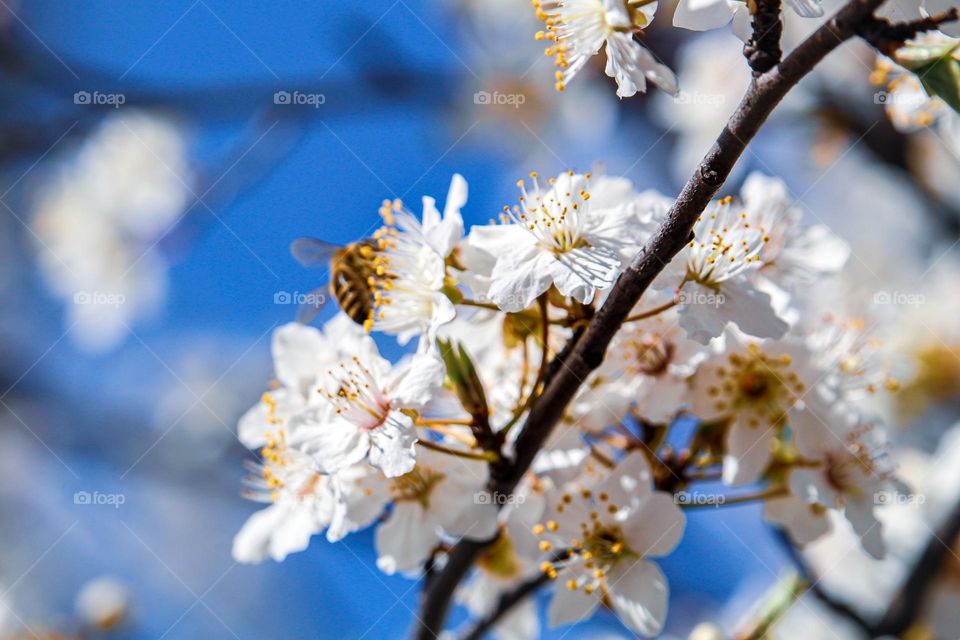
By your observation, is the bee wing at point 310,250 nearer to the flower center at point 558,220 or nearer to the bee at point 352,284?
the bee at point 352,284

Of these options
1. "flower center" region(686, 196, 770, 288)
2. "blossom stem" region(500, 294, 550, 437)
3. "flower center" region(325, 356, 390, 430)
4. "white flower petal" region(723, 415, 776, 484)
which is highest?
"flower center" region(686, 196, 770, 288)

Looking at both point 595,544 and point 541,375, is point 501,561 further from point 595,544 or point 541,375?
point 541,375

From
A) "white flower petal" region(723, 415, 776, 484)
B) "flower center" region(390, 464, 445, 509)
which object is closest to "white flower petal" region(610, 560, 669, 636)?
"white flower petal" region(723, 415, 776, 484)

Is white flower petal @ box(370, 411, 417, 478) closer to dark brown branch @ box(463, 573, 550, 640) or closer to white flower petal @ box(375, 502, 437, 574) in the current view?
white flower petal @ box(375, 502, 437, 574)

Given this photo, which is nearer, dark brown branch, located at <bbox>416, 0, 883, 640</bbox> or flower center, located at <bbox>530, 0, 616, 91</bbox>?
dark brown branch, located at <bbox>416, 0, 883, 640</bbox>

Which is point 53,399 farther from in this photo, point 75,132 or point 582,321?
point 582,321

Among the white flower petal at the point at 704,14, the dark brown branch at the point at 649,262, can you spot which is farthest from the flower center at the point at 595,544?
the white flower petal at the point at 704,14

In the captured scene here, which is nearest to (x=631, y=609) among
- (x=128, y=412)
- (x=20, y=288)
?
(x=128, y=412)

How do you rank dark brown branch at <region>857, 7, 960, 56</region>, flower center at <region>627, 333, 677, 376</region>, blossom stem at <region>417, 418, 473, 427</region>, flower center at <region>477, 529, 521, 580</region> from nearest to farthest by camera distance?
dark brown branch at <region>857, 7, 960, 56</region>
blossom stem at <region>417, 418, 473, 427</region>
flower center at <region>627, 333, 677, 376</region>
flower center at <region>477, 529, 521, 580</region>

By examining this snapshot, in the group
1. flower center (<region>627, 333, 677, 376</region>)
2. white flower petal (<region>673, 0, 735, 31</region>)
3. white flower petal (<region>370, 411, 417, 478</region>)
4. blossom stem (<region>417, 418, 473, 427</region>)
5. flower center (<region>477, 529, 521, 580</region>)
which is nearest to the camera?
white flower petal (<region>673, 0, 735, 31</region>)
